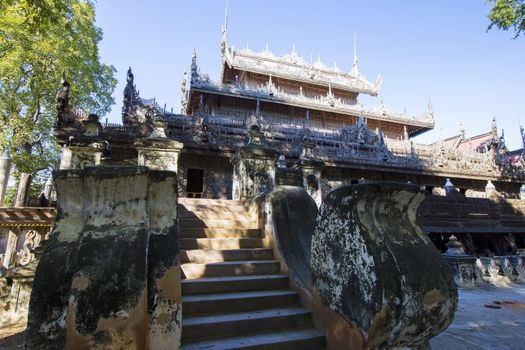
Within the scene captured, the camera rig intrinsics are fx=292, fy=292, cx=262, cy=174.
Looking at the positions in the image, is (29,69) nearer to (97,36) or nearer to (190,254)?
(97,36)

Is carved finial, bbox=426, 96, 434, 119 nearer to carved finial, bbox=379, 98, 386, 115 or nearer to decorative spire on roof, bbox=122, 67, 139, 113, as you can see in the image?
carved finial, bbox=379, 98, 386, 115

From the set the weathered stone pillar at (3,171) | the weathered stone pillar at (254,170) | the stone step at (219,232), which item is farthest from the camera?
the weathered stone pillar at (3,171)

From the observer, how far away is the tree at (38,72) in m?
15.5

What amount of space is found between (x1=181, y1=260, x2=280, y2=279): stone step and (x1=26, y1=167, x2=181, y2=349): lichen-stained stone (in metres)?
1.30

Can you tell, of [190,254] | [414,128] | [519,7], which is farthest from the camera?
[414,128]

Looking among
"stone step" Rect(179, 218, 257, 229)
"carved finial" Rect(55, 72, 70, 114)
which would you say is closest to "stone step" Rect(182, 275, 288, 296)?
"stone step" Rect(179, 218, 257, 229)

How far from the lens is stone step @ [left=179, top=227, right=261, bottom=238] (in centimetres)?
432

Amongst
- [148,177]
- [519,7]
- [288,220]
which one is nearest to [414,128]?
[519,7]

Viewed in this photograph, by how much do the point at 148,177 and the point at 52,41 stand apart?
19955mm

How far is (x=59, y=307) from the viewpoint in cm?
199

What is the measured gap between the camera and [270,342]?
2725 millimetres

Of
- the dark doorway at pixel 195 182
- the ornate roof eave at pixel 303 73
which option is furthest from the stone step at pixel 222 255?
the ornate roof eave at pixel 303 73

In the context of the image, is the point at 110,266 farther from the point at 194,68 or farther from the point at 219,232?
the point at 194,68

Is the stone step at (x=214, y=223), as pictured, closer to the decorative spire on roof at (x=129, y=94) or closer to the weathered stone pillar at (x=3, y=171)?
the weathered stone pillar at (x=3, y=171)
